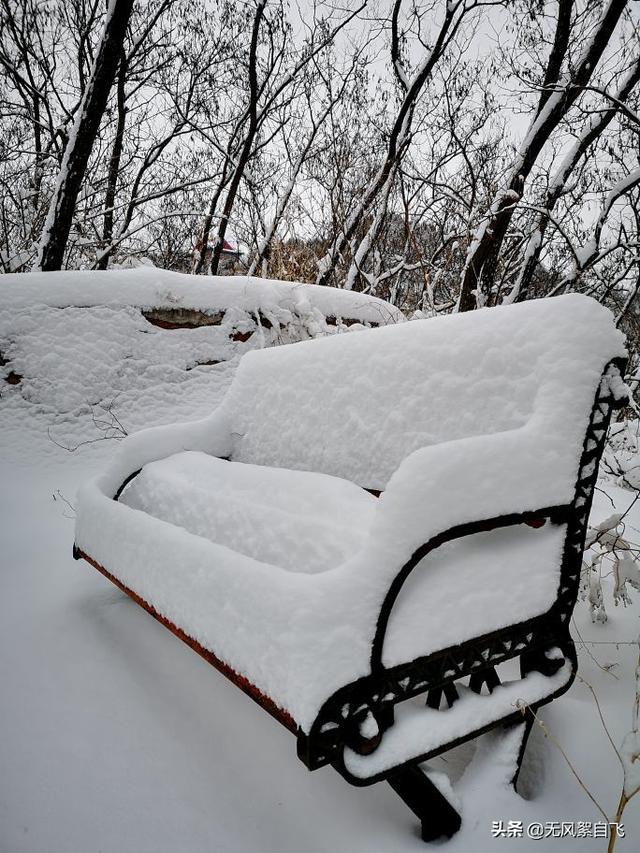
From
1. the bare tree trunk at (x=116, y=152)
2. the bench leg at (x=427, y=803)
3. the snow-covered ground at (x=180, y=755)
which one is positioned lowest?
the snow-covered ground at (x=180, y=755)

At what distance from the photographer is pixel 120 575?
1.57m

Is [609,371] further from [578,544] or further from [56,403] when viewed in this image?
[56,403]

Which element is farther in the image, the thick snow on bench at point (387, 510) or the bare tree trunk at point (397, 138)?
the bare tree trunk at point (397, 138)

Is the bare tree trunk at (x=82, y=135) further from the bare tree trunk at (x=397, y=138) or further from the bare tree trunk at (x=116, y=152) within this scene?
the bare tree trunk at (x=116, y=152)

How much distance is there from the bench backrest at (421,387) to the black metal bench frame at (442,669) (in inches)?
3.4

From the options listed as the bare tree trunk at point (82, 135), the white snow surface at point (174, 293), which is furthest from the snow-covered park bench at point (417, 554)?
the bare tree trunk at point (82, 135)

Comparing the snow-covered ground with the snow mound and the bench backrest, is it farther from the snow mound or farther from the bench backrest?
the snow mound

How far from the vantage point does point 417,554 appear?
92 centimetres

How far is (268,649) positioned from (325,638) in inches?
5.3

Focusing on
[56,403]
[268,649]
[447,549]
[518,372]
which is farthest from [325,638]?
[56,403]

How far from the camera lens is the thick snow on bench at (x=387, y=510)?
2.98ft

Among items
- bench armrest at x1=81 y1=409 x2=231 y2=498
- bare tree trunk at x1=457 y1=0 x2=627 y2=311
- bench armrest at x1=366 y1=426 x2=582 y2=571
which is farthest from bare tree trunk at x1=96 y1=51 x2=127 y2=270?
bench armrest at x1=366 y1=426 x2=582 y2=571

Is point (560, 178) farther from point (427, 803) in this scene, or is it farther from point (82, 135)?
point (427, 803)

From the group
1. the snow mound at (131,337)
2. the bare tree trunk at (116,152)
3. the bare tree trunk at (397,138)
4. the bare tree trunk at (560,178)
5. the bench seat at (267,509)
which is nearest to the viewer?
the bench seat at (267,509)
